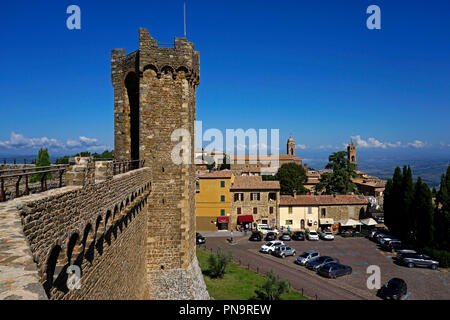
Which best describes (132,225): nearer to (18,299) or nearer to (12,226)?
(12,226)

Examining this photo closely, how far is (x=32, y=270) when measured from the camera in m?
3.40

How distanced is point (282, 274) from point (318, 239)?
49.2 feet

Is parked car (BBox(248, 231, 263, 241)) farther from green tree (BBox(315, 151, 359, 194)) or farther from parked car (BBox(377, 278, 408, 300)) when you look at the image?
green tree (BBox(315, 151, 359, 194))

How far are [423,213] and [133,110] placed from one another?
32.1 m

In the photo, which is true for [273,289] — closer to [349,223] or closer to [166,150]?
[166,150]

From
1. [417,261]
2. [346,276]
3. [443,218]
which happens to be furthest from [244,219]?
[443,218]

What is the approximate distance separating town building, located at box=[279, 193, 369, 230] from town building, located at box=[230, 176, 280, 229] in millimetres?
1491

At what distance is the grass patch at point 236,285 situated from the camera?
21.7 meters

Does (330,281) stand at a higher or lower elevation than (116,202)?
lower

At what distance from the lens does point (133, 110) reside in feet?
56.1

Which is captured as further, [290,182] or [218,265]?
[290,182]

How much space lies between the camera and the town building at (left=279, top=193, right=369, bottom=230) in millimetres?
44719

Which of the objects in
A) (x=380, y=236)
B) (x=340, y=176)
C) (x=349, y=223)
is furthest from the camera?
(x=340, y=176)

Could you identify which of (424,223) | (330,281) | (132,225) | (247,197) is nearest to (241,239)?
(247,197)
